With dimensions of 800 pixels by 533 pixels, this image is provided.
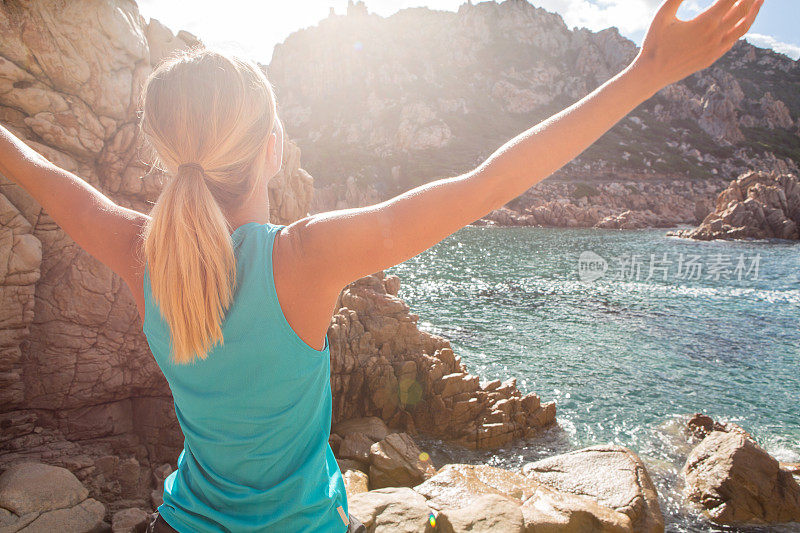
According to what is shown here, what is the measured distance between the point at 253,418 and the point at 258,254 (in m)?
0.58

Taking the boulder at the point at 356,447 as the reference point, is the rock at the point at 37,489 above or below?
above

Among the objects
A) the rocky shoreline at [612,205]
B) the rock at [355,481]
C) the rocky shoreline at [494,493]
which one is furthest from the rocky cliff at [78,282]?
the rocky shoreline at [612,205]

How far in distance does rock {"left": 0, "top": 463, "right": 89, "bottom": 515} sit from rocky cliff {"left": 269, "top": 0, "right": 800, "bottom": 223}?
84.2 metres

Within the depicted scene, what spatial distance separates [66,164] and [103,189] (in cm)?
77

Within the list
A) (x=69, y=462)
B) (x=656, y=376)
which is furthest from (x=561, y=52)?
(x=69, y=462)

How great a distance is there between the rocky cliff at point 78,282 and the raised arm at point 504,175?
269 inches

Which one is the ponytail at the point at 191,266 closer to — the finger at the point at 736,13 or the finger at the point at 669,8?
the finger at the point at 669,8

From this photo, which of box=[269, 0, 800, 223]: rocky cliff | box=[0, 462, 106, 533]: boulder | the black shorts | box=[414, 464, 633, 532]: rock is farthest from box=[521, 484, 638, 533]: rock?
box=[269, 0, 800, 223]: rocky cliff

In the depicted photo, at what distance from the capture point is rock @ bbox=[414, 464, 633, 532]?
6.35 metres

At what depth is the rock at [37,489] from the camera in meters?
4.96

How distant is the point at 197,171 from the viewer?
1582 mm

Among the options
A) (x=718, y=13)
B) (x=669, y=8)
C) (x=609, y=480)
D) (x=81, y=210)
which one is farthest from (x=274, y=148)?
(x=609, y=480)

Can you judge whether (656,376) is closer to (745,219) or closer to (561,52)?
(745,219)

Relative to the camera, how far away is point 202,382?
1.59 m
